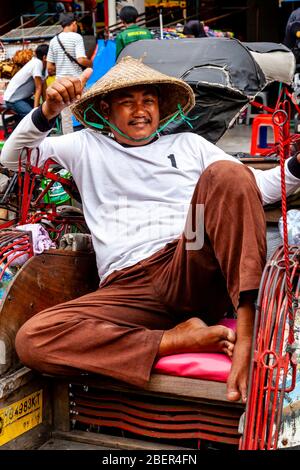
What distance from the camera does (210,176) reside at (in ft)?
7.73

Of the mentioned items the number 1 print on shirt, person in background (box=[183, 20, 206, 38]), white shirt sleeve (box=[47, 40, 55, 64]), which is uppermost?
person in background (box=[183, 20, 206, 38])

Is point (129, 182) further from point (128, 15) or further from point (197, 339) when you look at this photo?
point (128, 15)

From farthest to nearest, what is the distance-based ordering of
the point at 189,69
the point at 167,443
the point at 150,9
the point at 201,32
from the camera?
1. the point at 150,9
2. the point at 201,32
3. the point at 189,69
4. the point at 167,443

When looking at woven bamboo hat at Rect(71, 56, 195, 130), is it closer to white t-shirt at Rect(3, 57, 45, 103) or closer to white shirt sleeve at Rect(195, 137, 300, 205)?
white shirt sleeve at Rect(195, 137, 300, 205)

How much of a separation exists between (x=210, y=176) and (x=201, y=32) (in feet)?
28.8

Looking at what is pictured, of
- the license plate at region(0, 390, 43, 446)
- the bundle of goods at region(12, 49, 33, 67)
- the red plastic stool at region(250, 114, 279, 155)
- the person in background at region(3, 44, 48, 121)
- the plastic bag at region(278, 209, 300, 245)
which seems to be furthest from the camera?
the bundle of goods at region(12, 49, 33, 67)

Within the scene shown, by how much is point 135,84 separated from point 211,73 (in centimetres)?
195

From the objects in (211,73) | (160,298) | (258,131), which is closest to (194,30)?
(258,131)

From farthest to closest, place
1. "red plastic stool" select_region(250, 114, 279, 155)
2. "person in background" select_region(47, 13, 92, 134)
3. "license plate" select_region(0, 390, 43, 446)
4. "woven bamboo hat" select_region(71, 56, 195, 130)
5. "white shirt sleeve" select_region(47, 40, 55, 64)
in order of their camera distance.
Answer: "white shirt sleeve" select_region(47, 40, 55, 64), "person in background" select_region(47, 13, 92, 134), "red plastic stool" select_region(250, 114, 279, 155), "woven bamboo hat" select_region(71, 56, 195, 130), "license plate" select_region(0, 390, 43, 446)

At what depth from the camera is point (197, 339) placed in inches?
90.8

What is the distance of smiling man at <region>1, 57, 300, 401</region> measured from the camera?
2277 mm

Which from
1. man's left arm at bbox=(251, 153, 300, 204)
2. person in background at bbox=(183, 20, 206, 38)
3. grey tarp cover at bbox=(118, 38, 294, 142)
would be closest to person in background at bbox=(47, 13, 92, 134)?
person in background at bbox=(183, 20, 206, 38)

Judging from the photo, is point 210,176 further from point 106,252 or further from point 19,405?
point 19,405
